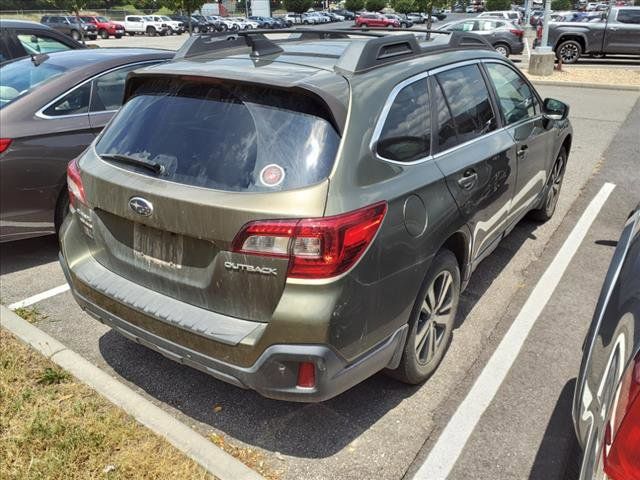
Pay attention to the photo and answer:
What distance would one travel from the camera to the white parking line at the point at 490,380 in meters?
2.69

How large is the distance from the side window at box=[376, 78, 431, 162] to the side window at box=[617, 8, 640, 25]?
1920 centimetres

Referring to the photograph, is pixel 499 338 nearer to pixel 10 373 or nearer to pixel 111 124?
pixel 111 124

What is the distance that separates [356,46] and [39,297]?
3111 millimetres

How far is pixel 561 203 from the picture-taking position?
634 centimetres

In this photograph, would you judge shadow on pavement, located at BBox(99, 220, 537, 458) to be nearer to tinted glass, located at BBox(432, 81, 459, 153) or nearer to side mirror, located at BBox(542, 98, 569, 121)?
tinted glass, located at BBox(432, 81, 459, 153)

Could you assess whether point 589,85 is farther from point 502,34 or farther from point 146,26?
point 146,26

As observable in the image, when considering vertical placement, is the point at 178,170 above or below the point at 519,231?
above

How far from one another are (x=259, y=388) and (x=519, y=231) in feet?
12.8

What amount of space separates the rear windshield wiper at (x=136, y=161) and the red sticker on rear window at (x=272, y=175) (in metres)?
0.55

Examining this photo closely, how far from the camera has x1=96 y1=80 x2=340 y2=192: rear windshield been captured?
2377 mm

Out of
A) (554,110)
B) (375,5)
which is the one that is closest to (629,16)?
(554,110)

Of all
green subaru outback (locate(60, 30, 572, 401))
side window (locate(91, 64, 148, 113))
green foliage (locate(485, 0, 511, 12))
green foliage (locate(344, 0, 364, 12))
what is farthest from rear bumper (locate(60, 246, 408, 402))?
green foliage (locate(344, 0, 364, 12))

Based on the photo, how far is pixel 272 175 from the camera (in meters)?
2.37

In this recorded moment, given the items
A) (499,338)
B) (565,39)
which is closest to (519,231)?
(499,338)
